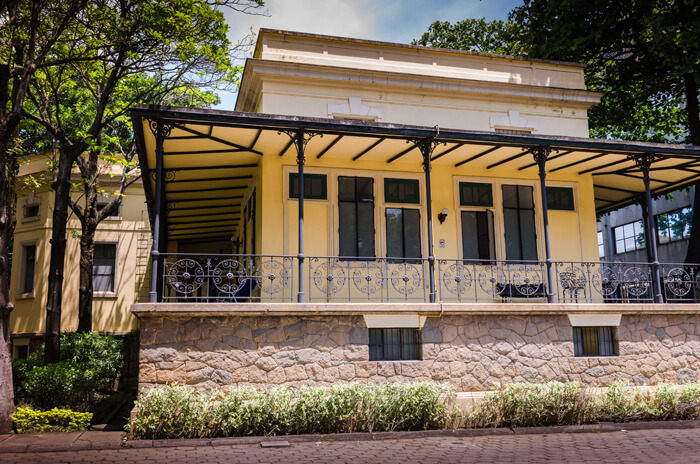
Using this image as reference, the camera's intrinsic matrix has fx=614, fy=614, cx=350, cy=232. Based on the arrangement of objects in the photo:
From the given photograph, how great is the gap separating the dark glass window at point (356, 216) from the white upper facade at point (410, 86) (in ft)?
7.21

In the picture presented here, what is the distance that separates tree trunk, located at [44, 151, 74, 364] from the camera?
1384 cm

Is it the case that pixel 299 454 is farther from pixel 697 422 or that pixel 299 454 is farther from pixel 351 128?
pixel 697 422

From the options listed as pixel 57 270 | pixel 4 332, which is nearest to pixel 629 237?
pixel 57 270

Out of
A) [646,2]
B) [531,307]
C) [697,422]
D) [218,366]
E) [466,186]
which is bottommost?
[697,422]

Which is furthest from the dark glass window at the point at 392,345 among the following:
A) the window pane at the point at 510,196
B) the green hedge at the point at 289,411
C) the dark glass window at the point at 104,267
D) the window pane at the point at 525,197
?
the dark glass window at the point at 104,267

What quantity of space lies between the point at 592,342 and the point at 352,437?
217 inches

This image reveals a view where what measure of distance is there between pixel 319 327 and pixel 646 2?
47.9ft

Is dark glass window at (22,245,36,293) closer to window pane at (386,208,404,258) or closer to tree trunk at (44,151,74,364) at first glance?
tree trunk at (44,151,74,364)

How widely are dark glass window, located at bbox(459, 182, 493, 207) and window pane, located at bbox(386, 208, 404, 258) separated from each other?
1.59 meters

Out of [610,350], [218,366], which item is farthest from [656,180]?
[218,366]

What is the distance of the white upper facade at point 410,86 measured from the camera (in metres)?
14.9

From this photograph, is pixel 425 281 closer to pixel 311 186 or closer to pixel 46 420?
pixel 311 186

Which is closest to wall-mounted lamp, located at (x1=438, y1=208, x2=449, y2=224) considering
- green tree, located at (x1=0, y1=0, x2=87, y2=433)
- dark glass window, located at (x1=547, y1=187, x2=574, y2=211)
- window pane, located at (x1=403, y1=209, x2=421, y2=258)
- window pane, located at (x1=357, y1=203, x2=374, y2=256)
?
window pane, located at (x1=403, y1=209, x2=421, y2=258)

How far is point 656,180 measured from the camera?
16.0m
